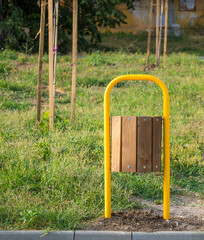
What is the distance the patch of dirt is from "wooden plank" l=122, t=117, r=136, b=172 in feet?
1.67

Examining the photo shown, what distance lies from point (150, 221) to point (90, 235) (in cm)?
62

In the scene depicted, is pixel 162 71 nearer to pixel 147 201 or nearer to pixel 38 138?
pixel 38 138

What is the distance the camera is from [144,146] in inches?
143

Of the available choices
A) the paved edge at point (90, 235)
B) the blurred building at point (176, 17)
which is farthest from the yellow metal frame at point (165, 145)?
the blurred building at point (176, 17)

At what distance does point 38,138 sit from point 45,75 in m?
5.61

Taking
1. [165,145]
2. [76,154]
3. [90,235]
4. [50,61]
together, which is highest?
[50,61]

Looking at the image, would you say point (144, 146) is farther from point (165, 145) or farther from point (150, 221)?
point (150, 221)

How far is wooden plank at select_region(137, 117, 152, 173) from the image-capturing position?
142 inches

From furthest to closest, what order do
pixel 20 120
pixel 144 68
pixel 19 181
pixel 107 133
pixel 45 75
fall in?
pixel 144 68, pixel 45 75, pixel 20 120, pixel 19 181, pixel 107 133

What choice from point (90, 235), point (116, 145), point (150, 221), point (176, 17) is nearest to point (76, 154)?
point (116, 145)

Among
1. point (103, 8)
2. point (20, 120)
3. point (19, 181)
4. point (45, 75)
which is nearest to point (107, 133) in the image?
point (19, 181)

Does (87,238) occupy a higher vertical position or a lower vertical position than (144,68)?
lower

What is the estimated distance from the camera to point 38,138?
19.8ft

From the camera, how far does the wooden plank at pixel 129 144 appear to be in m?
3.62
